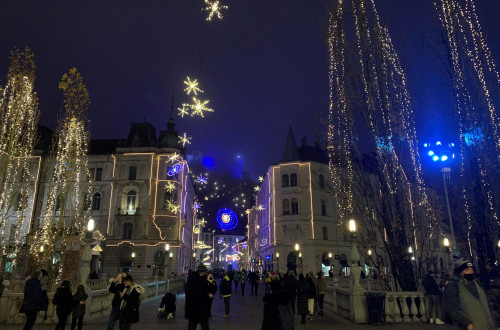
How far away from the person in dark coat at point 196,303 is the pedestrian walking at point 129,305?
1.32m

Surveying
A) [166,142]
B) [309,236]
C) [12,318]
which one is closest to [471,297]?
[12,318]

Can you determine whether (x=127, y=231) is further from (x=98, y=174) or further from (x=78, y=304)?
(x=78, y=304)

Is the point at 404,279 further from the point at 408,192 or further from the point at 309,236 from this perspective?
the point at 309,236

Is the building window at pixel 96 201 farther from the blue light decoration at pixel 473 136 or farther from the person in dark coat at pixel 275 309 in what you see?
the person in dark coat at pixel 275 309

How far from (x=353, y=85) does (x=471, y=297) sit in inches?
453

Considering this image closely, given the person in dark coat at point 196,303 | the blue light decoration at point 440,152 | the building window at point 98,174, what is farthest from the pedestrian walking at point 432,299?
the building window at point 98,174

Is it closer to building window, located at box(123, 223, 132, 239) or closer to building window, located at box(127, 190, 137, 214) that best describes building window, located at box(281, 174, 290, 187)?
building window, located at box(127, 190, 137, 214)

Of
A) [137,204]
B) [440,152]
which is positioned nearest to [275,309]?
[440,152]

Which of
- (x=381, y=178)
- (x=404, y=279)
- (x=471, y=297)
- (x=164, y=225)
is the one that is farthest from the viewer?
(x=164, y=225)

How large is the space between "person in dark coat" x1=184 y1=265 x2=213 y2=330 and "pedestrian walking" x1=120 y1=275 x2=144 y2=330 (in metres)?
1.32

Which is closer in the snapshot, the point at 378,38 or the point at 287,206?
the point at 378,38

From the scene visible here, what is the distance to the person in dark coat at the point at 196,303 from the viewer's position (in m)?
7.04

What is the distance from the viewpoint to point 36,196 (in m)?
42.5

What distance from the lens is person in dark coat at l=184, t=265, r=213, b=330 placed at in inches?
277
